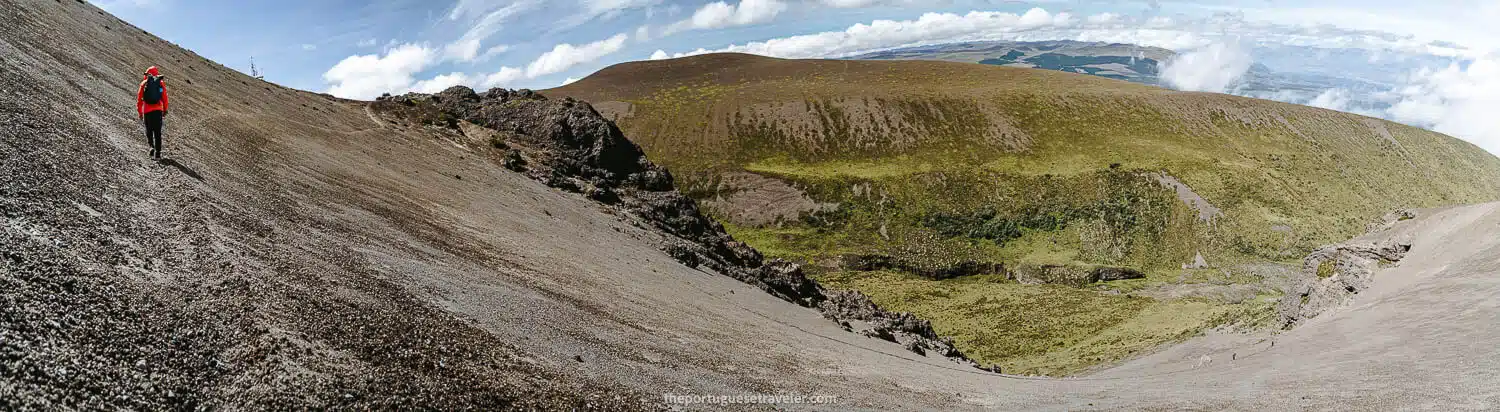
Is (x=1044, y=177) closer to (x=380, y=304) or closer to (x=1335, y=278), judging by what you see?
(x=1335, y=278)

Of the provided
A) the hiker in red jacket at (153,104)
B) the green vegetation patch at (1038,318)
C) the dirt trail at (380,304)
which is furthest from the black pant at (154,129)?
the green vegetation patch at (1038,318)

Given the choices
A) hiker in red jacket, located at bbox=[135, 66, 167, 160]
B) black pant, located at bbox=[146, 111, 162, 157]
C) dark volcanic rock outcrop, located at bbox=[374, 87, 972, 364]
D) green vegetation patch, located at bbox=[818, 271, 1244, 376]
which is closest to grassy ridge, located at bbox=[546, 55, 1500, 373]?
green vegetation patch, located at bbox=[818, 271, 1244, 376]

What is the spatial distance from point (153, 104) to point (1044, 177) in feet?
297

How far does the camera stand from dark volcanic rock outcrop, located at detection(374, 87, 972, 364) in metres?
42.8

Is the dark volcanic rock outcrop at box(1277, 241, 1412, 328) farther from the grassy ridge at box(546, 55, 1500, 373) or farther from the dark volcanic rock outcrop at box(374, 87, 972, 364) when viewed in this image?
the dark volcanic rock outcrop at box(374, 87, 972, 364)

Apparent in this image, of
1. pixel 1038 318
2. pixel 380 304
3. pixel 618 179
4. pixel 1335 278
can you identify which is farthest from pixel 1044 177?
pixel 380 304

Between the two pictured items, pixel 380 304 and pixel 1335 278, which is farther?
pixel 1335 278

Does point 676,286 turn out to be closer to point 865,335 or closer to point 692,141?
point 865,335

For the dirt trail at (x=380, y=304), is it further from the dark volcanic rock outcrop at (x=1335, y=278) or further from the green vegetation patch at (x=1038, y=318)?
the green vegetation patch at (x=1038, y=318)

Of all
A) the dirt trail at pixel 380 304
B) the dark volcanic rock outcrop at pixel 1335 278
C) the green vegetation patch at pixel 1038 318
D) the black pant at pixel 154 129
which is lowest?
the green vegetation patch at pixel 1038 318

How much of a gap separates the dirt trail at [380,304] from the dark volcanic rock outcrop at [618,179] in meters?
6.64

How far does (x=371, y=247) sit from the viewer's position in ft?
65.1

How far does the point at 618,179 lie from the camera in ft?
179

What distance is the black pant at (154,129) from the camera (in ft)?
63.3
